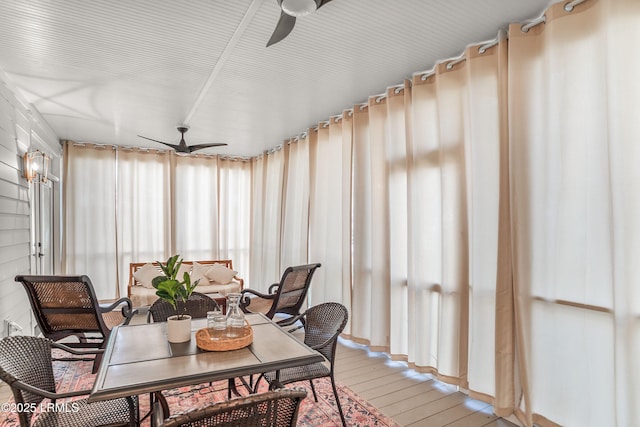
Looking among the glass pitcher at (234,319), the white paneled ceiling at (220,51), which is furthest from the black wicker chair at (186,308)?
the white paneled ceiling at (220,51)

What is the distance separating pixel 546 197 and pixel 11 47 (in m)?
4.03

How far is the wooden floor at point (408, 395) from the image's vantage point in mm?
2549

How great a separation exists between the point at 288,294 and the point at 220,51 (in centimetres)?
247

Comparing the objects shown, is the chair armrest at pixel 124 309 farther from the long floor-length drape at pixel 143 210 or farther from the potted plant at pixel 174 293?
the long floor-length drape at pixel 143 210

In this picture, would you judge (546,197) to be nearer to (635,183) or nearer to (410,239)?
(635,183)

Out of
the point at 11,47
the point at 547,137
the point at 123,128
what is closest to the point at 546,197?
the point at 547,137

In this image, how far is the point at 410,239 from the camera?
333 centimetres

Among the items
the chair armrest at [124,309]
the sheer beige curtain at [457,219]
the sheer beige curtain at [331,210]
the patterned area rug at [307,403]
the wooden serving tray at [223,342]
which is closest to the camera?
the wooden serving tray at [223,342]

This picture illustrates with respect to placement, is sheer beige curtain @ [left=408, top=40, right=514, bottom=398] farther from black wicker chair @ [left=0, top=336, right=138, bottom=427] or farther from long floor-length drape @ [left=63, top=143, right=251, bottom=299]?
long floor-length drape @ [left=63, top=143, right=251, bottom=299]

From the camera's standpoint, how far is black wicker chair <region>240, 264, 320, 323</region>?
12.2ft

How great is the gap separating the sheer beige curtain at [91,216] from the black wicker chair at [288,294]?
3.36 m

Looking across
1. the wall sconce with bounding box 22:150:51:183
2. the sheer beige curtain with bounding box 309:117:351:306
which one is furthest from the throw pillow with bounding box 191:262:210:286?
the wall sconce with bounding box 22:150:51:183

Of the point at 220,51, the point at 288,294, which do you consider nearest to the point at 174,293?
the point at 220,51

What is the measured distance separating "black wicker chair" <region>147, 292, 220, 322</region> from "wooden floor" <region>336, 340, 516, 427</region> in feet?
4.49
